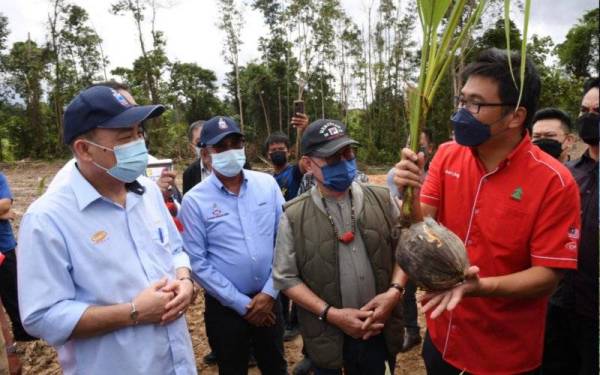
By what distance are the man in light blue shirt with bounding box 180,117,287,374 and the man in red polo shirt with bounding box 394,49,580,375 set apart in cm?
121

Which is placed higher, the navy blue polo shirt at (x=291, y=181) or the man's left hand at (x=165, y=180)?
the man's left hand at (x=165, y=180)

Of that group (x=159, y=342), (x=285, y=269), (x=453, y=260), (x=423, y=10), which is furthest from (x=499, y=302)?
(x=159, y=342)

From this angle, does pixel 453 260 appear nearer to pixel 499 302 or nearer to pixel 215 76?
pixel 499 302

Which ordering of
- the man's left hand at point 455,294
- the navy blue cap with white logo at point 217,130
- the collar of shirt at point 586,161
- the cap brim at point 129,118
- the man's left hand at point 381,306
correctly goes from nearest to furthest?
the man's left hand at point 455,294, the cap brim at point 129,118, the man's left hand at point 381,306, the collar of shirt at point 586,161, the navy blue cap with white logo at point 217,130

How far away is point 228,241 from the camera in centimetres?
252

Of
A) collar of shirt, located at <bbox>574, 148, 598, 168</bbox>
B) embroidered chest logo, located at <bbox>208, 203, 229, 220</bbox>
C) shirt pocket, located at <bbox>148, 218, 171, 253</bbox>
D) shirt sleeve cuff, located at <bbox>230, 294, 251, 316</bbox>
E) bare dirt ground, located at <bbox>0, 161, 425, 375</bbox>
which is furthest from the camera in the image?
bare dirt ground, located at <bbox>0, 161, 425, 375</bbox>

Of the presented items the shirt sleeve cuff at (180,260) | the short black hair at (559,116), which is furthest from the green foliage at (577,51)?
the shirt sleeve cuff at (180,260)

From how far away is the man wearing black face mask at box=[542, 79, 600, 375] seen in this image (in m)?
1.98

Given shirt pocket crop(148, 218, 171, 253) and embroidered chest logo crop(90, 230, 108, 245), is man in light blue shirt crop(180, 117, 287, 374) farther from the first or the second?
embroidered chest logo crop(90, 230, 108, 245)

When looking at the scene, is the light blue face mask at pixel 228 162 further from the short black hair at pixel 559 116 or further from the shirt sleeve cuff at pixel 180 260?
the short black hair at pixel 559 116

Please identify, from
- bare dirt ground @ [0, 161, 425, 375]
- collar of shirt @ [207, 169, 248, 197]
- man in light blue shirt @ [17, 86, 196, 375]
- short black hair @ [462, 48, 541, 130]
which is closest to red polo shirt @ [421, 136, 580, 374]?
short black hair @ [462, 48, 541, 130]

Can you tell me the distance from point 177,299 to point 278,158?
2472mm

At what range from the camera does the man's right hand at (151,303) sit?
1607 millimetres

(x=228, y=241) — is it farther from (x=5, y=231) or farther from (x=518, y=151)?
(x=5, y=231)
